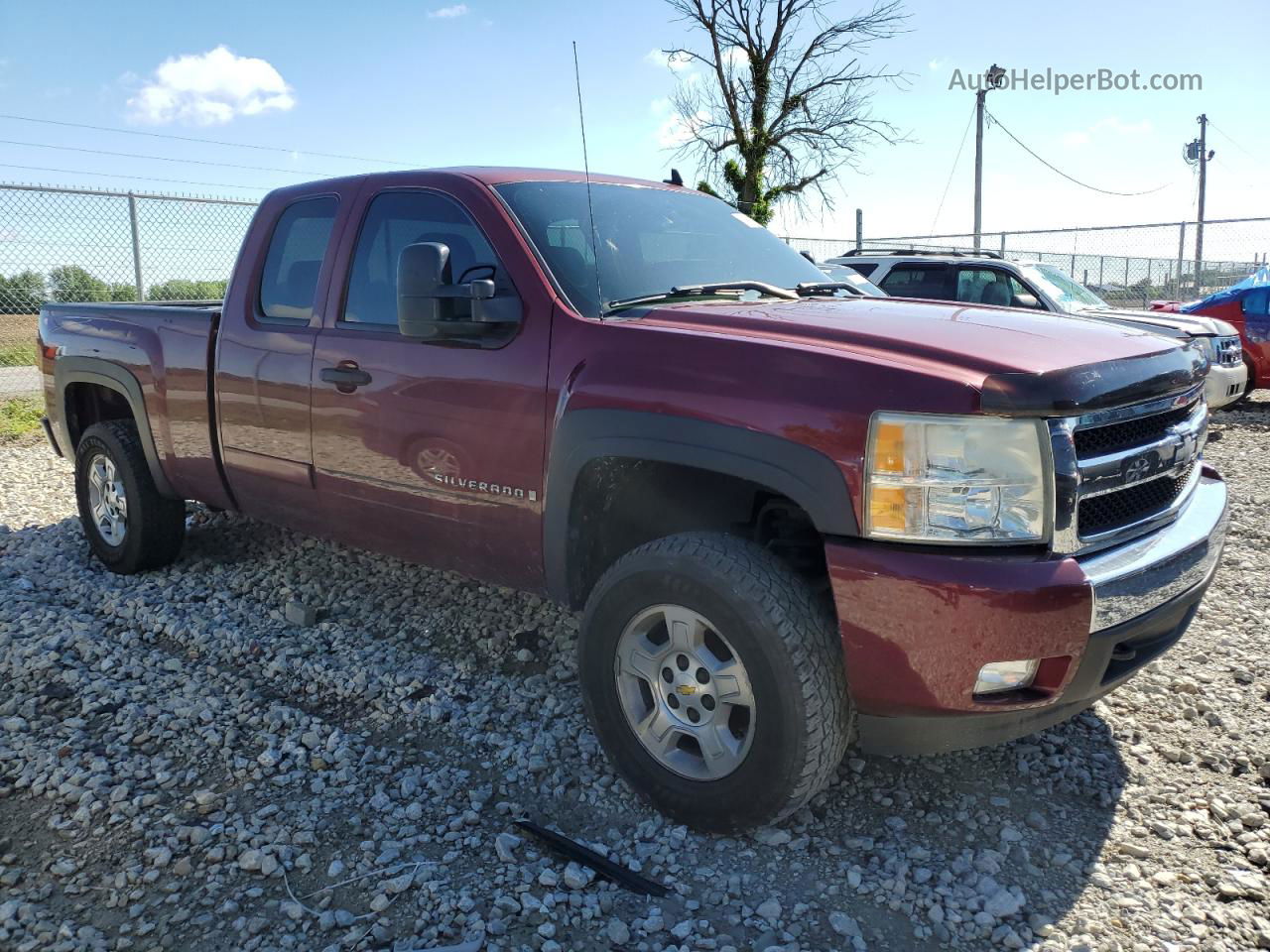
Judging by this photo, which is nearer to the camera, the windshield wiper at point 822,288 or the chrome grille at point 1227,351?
the windshield wiper at point 822,288

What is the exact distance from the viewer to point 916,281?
10211mm

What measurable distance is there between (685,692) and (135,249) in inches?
376

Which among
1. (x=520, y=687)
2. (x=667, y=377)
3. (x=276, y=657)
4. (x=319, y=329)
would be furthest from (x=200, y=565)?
(x=667, y=377)

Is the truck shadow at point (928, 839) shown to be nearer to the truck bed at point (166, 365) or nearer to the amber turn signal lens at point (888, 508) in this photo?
the amber turn signal lens at point (888, 508)

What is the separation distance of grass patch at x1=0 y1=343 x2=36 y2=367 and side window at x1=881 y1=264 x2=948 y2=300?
9828mm

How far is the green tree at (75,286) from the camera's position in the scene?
10.1 meters

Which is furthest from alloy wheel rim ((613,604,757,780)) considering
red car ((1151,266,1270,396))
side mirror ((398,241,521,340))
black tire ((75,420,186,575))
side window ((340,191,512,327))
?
red car ((1151,266,1270,396))

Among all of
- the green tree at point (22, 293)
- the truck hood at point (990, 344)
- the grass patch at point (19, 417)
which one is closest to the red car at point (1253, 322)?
the truck hood at point (990, 344)

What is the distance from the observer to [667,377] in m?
2.83

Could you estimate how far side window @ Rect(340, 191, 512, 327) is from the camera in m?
3.58

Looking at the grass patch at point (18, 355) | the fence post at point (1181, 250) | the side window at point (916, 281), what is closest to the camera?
the side window at point (916, 281)

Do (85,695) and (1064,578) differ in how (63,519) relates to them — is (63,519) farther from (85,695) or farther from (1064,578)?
(1064,578)

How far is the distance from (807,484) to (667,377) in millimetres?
552

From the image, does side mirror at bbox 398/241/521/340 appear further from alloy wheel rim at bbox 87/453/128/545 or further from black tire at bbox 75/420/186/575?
alloy wheel rim at bbox 87/453/128/545
